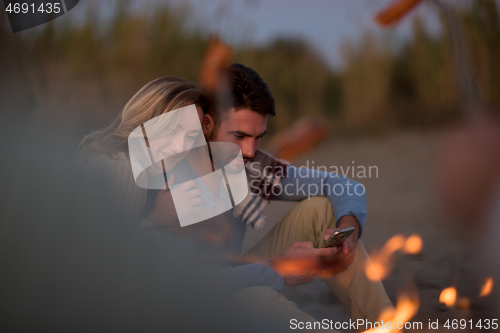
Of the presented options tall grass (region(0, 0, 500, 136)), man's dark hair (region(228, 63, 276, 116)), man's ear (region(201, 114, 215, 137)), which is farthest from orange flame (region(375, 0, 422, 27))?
A: man's ear (region(201, 114, 215, 137))

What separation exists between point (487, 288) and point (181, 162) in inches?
34.6

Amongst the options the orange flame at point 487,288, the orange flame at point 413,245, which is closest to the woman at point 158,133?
the orange flame at point 487,288

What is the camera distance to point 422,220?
5.90 ft

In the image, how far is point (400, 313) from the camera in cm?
97

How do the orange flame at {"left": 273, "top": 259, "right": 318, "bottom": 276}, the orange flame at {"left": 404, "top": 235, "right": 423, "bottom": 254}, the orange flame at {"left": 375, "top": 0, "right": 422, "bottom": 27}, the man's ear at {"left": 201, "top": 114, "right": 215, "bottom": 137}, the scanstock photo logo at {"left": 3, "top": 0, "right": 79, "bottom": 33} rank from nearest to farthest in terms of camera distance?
1. the scanstock photo logo at {"left": 3, "top": 0, "right": 79, "bottom": 33}
2. the orange flame at {"left": 273, "top": 259, "right": 318, "bottom": 276}
3. the man's ear at {"left": 201, "top": 114, "right": 215, "bottom": 137}
4. the orange flame at {"left": 404, "top": 235, "right": 423, "bottom": 254}
5. the orange flame at {"left": 375, "top": 0, "right": 422, "bottom": 27}

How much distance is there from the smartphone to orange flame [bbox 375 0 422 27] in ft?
4.49

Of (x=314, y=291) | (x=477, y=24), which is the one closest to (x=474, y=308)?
(x=314, y=291)

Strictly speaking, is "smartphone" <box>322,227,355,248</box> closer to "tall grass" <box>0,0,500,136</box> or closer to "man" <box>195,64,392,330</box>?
"man" <box>195,64,392,330</box>

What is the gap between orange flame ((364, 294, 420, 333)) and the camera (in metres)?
0.89

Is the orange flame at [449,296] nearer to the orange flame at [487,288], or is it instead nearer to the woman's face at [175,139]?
the orange flame at [487,288]

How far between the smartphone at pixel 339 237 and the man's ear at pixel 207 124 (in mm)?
383

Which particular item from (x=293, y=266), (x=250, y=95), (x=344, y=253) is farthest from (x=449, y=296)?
(x=250, y=95)

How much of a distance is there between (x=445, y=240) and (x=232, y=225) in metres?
0.92

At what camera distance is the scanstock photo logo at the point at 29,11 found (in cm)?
76
